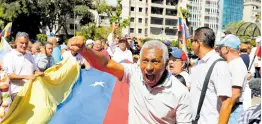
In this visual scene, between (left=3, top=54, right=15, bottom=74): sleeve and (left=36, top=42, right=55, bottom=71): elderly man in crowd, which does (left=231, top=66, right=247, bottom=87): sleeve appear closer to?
(left=3, top=54, right=15, bottom=74): sleeve

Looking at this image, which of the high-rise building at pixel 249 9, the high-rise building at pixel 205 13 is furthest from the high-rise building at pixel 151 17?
the high-rise building at pixel 249 9

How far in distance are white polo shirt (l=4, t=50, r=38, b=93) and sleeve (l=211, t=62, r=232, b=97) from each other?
3.88 metres

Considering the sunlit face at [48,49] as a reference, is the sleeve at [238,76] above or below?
below

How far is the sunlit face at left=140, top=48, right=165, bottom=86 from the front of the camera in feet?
10.7

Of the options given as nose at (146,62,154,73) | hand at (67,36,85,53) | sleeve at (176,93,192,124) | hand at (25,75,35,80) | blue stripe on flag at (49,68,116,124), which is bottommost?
blue stripe on flag at (49,68,116,124)

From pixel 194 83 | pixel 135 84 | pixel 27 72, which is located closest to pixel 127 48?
pixel 27 72

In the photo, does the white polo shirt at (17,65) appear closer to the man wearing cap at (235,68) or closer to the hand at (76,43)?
the man wearing cap at (235,68)

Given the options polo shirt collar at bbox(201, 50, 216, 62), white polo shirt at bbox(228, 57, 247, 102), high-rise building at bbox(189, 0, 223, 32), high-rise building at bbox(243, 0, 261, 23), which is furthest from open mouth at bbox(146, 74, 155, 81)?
high-rise building at bbox(243, 0, 261, 23)

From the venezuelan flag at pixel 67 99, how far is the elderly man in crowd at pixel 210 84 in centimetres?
199

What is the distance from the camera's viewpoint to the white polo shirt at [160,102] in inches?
130

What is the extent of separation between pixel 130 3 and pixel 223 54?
3193 inches

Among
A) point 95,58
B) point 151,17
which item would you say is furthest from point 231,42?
point 151,17

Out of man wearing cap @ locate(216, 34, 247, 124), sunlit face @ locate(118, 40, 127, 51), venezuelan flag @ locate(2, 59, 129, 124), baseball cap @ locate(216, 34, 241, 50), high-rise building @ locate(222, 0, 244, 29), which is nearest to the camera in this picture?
man wearing cap @ locate(216, 34, 247, 124)

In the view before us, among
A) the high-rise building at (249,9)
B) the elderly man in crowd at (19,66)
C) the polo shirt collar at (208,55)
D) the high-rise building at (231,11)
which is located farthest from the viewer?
the high-rise building at (249,9)
